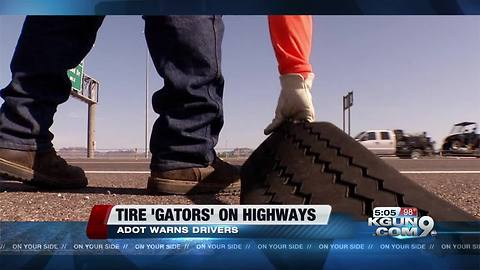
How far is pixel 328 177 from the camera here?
28.0 inches

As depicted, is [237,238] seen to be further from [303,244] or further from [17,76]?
[17,76]

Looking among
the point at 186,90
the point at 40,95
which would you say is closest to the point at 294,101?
the point at 186,90

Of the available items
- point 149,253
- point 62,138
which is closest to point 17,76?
point 62,138

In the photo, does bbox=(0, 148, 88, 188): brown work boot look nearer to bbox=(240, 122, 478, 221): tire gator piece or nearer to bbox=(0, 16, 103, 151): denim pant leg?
bbox=(0, 16, 103, 151): denim pant leg

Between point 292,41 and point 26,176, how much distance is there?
651 millimetres

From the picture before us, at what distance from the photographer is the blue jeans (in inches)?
29.9

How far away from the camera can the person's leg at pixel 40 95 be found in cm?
75

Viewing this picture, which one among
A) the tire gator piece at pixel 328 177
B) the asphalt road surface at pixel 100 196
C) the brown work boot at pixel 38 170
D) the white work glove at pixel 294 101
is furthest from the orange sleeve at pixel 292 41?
the brown work boot at pixel 38 170

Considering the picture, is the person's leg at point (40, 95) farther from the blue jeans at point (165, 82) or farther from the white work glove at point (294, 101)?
the white work glove at point (294, 101)

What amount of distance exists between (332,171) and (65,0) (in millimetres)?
504

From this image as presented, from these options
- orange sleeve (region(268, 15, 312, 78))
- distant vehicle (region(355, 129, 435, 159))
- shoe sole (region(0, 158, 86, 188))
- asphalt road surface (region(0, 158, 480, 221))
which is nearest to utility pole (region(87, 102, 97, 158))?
asphalt road surface (region(0, 158, 480, 221))

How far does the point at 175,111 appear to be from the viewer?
92 cm

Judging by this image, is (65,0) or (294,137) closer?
(65,0)

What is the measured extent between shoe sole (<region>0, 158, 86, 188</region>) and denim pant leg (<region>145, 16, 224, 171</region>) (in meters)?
0.21
